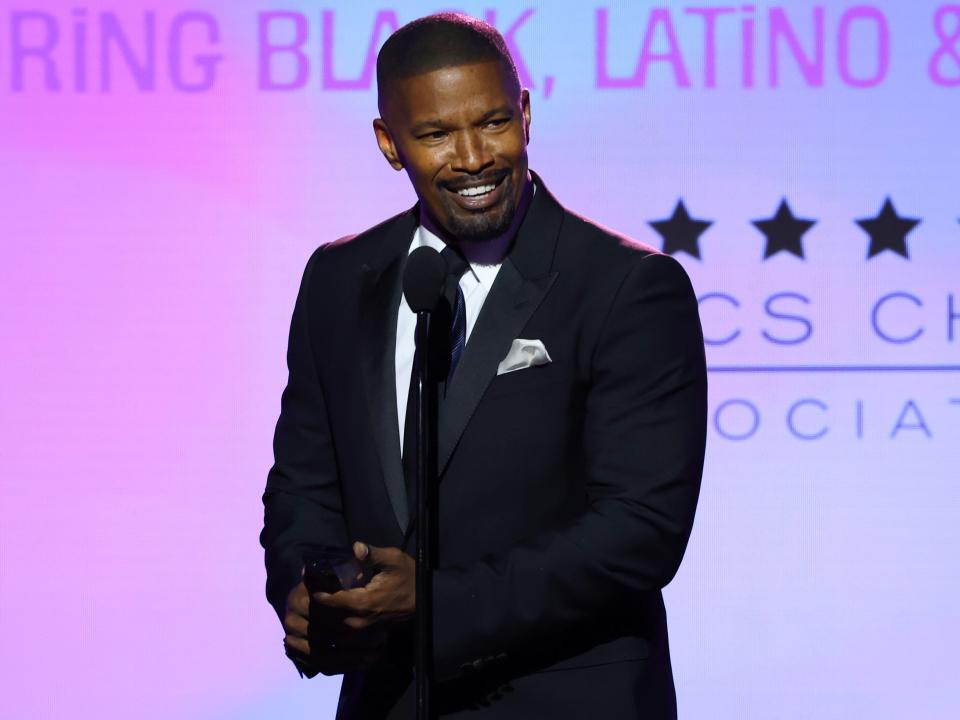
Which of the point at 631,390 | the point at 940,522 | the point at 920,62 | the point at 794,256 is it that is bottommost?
the point at 940,522

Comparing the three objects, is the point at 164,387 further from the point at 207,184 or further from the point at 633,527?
the point at 633,527

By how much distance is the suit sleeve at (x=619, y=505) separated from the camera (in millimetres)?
1937

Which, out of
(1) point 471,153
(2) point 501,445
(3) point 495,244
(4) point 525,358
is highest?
(1) point 471,153

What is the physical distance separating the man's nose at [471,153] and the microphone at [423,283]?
295 mm

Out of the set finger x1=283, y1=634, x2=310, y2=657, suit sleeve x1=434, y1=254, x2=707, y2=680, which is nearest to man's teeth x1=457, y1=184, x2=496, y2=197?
suit sleeve x1=434, y1=254, x2=707, y2=680

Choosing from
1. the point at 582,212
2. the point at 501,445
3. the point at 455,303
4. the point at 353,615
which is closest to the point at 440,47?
the point at 455,303

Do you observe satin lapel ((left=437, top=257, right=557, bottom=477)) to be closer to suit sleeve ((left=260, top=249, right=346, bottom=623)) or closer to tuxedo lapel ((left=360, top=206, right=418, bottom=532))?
tuxedo lapel ((left=360, top=206, right=418, bottom=532))

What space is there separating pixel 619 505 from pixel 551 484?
0.32 ft

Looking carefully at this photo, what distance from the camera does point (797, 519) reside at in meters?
3.60

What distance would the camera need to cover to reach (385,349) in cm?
211

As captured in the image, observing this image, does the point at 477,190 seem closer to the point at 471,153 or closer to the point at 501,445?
the point at 471,153

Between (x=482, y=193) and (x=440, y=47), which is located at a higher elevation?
(x=440, y=47)

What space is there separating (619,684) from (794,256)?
1792 mm

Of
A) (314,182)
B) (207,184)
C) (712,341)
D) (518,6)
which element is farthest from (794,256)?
(207,184)
